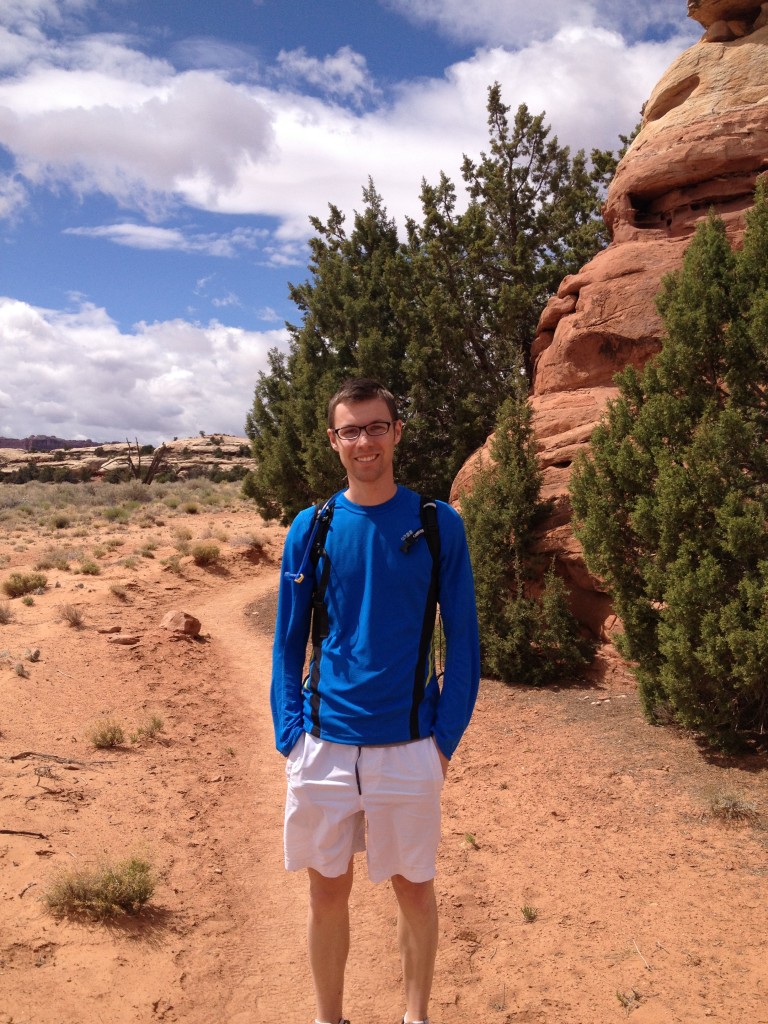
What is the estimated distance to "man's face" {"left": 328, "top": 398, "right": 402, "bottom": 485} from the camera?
9.75ft

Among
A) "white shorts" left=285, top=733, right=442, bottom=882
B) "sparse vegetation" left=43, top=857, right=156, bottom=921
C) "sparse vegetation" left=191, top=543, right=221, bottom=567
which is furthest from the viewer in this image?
"sparse vegetation" left=191, top=543, right=221, bottom=567

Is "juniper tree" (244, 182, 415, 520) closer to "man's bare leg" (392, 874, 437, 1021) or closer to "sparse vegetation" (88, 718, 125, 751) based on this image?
"sparse vegetation" (88, 718, 125, 751)

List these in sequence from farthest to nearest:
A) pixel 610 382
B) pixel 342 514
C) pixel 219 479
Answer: pixel 219 479
pixel 610 382
pixel 342 514

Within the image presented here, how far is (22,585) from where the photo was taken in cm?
1473

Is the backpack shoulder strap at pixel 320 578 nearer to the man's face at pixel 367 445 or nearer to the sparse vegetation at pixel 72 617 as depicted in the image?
the man's face at pixel 367 445

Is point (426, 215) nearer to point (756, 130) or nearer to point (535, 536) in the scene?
point (756, 130)

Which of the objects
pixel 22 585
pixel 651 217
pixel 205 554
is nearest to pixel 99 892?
pixel 651 217

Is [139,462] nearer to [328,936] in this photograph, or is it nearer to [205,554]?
[205,554]

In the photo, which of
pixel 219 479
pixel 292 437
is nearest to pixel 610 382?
pixel 292 437

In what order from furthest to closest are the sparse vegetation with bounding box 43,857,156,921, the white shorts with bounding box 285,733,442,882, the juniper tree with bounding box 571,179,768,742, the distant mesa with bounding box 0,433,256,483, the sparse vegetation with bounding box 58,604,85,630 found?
the distant mesa with bounding box 0,433,256,483 < the sparse vegetation with bounding box 58,604,85,630 < the juniper tree with bounding box 571,179,768,742 < the sparse vegetation with bounding box 43,857,156,921 < the white shorts with bounding box 285,733,442,882

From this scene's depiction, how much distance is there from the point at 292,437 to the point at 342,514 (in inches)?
640

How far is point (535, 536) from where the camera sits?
9938 millimetres

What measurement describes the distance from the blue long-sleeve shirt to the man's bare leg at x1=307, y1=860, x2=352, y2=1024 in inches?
21.8

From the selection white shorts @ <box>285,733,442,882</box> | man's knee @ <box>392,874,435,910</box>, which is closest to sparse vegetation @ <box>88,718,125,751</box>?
white shorts @ <box>285,733,442,882</box>
